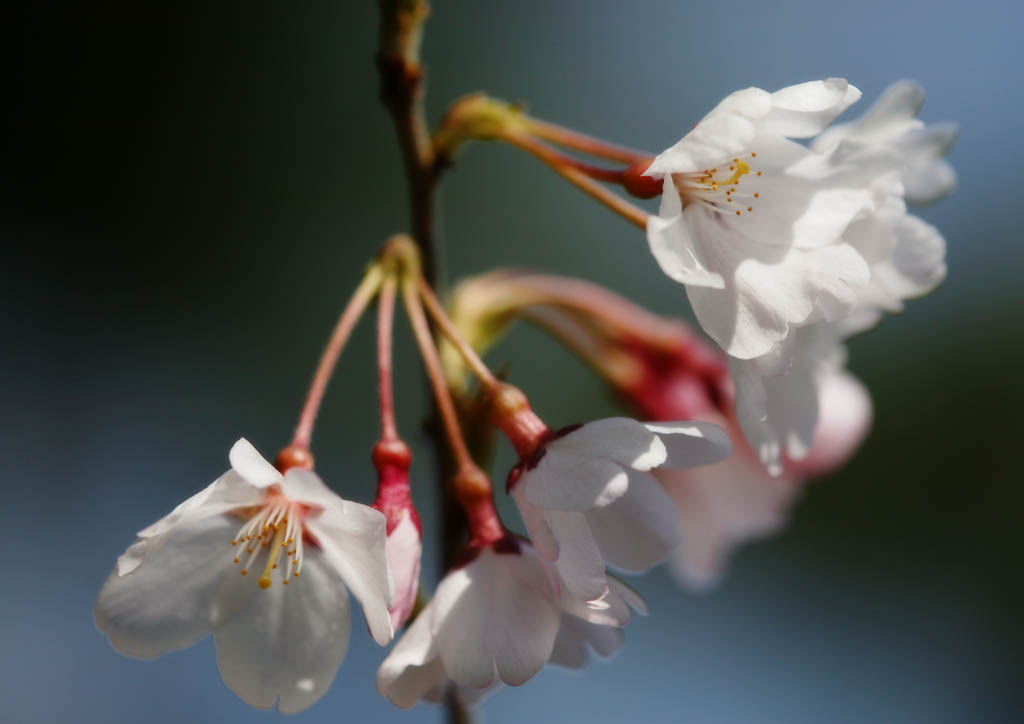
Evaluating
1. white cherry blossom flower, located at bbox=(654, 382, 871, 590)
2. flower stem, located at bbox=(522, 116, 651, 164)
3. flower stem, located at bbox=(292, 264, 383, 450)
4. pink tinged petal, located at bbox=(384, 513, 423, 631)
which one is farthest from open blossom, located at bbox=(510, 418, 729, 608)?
white cherry blossom flower, located at bbox=(654, 382, 871, 590)

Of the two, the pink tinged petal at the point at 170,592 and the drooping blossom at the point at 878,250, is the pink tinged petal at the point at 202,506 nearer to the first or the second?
the pink tinged petal at the point at 170,592

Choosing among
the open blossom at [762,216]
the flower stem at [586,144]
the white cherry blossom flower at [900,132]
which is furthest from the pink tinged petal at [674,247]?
the white cherry blossom flower at [900,132]

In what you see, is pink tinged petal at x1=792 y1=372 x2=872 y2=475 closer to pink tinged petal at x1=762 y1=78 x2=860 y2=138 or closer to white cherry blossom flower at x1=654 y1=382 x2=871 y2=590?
white cherry blossom flower at x1=654 y1=382 x2=871 y2=590

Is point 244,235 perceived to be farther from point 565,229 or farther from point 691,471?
point 691,471

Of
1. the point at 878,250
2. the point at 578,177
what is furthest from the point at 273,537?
the point at 878,250

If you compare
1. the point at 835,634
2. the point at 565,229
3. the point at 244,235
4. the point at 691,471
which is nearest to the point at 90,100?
the point at 244,235

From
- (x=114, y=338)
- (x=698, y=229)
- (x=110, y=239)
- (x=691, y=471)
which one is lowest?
(x=691, y=471)
